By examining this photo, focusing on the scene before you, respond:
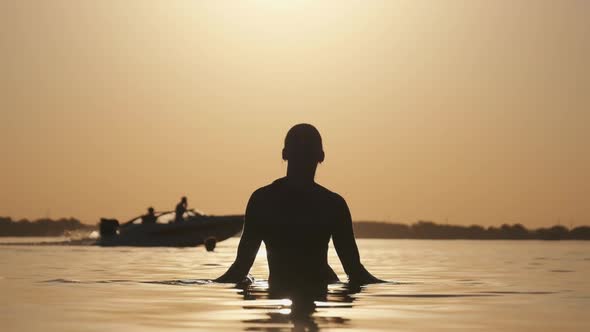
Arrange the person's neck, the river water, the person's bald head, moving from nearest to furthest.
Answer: the river water
the person's bald head
the person's neck

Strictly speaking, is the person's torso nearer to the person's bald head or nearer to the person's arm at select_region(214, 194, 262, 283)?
the person's arm at select_region(214, 194, 262, 283)

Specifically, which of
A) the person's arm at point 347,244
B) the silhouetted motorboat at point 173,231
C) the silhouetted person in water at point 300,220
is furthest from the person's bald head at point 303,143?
the silhouetted motorboat at point 173,231

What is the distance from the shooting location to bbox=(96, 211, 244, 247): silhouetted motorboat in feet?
187

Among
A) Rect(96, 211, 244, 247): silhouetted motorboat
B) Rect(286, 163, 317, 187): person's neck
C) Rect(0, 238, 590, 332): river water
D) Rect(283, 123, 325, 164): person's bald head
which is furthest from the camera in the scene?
Rect(96, 211, 244, 247): silhouetted motorboat

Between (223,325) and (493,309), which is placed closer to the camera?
(223,325)

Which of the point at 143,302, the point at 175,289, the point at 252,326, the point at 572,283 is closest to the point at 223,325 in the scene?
the point at 252,326

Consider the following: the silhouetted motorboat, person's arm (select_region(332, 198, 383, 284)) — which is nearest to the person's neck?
person's arm (select_region(332, 198, 383, 284))

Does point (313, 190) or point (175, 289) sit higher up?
point (313, 190)

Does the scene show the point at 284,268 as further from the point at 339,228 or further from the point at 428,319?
the point at 428,319

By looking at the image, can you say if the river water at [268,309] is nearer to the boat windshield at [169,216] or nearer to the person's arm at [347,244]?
the person's arm at [347,244]

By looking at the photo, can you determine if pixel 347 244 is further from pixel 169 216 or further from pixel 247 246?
pixel 169 216

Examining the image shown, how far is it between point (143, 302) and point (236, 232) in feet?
156

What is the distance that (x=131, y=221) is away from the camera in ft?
189

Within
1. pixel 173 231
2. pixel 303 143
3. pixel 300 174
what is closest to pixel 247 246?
pixel 300 174
